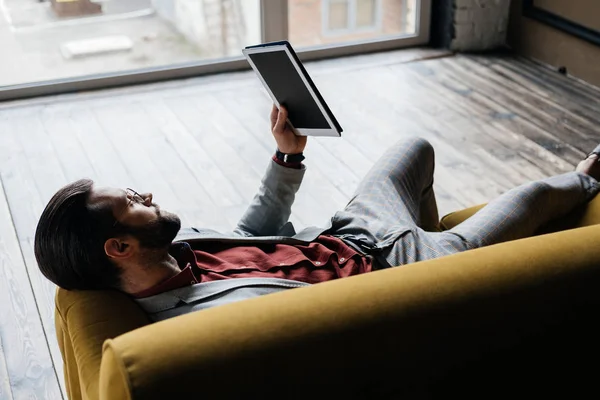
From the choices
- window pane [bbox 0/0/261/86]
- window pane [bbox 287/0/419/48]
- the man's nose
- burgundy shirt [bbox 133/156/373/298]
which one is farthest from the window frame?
the man's nose

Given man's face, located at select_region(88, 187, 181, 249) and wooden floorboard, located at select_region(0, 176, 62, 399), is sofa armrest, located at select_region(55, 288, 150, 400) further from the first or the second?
wooden floorboard, located at select_region(0, 176, 62, 399)

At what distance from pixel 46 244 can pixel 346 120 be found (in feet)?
7.86

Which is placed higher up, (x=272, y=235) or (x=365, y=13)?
(x=272, y=235)

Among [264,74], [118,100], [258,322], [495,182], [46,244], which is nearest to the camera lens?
[258,322]

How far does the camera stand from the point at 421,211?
2.35 meters

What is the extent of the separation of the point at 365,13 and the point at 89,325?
11.5ft

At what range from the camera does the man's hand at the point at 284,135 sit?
1.98 meters

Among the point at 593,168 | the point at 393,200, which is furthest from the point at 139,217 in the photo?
the point at 593,168

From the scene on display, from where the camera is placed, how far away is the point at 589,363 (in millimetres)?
1585

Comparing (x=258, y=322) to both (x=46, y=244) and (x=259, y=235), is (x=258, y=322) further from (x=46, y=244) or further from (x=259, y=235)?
(x=259, y=235)

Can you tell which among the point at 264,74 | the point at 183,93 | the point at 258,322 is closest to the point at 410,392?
the point at 258,322

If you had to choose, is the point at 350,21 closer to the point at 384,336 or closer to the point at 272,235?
the point at 272,235

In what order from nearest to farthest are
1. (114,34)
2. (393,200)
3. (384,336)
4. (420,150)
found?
1. (384,336)
2. (393,200)
3. (420,150)
4. (114,34)

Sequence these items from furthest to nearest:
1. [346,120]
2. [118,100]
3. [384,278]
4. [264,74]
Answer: [118,100] < [346,120] < [264,74] < [384,278]
